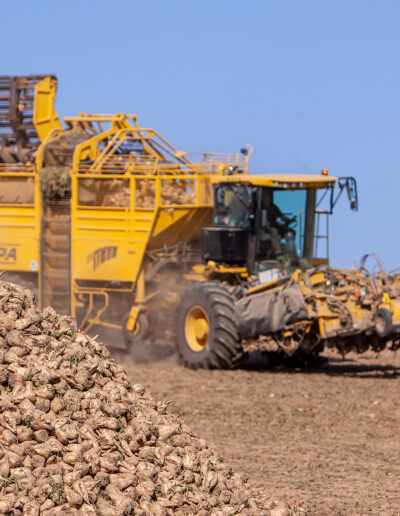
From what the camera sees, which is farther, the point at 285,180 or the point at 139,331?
the point at 139,331

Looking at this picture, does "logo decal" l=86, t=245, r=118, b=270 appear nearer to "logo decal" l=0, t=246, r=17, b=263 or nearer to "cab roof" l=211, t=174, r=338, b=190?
"logo decal" l=0, t=246, r=17, b=263

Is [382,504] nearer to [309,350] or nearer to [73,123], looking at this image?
[309,350]

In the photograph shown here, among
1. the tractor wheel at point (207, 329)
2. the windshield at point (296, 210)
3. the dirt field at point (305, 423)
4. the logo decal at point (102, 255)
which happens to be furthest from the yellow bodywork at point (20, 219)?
the windshield at point (296, 210)

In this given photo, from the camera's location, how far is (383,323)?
12.9 m

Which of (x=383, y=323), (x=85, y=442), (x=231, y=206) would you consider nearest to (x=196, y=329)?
(x=231, y=206)

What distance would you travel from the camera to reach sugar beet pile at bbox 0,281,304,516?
5.79m

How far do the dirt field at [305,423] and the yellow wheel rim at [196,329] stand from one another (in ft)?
1.36

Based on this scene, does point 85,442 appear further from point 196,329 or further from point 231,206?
point 231,206

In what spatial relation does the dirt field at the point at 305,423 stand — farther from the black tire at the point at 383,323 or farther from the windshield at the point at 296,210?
the windshield at the point at 296,210

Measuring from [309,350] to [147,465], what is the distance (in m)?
8.33

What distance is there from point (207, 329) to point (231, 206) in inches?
72.5

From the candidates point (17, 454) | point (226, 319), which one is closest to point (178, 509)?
point (17, 454)

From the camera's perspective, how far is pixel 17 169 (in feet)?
56.7

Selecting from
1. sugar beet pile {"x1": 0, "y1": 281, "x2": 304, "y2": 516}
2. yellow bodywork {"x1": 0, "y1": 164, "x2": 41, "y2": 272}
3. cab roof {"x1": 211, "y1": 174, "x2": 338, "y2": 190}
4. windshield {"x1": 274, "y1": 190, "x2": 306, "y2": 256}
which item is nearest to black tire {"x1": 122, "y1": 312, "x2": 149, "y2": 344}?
yellow bodywork {"x1": 0, "y1": 164, "x2": 41, "y2": 272}
